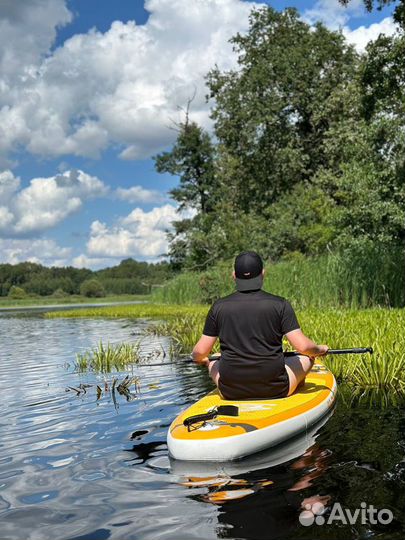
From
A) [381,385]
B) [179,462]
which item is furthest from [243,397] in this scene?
[381,385]

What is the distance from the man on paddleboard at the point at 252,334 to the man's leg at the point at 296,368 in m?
0.33

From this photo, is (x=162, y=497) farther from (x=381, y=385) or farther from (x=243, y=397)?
(x=381, y=385)

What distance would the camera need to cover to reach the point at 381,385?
8.46 metres

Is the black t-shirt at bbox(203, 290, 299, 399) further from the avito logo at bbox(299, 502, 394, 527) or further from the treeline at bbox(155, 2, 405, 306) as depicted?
the treeline at bbox(155, 2, 405, 306)

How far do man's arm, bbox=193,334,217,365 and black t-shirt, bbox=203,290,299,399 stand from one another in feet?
0.38

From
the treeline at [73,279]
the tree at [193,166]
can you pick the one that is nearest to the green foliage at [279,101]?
the tree at [193,166]

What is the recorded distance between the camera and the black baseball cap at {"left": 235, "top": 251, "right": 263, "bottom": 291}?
231 inches

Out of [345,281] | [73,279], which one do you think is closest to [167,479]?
[345,281]

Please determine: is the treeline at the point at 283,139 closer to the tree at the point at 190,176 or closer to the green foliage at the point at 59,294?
the tree at the point at 190,176

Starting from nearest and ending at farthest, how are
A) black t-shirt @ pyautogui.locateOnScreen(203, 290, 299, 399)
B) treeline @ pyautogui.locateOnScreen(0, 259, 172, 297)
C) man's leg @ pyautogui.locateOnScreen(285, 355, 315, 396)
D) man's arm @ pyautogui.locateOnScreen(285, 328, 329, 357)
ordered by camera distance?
black t-shirt @ pyautogui.locateOnScreen(203, 290, 299, 399) → man's arm @ pyautogui.locateOnScreen(285, 328, 329, 357) → man's leg @ pyautogui.locateOnScreen(285, 355, 315, 396) → treeline @ pyautogui.locateOnScreen(0, 259, 172, 297)

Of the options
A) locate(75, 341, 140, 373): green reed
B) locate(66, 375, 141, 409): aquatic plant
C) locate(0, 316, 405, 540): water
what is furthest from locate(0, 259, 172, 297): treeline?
locate(0, 316, 405, 540): water

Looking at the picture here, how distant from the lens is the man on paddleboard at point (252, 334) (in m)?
5.80

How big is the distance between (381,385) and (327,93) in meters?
30.8

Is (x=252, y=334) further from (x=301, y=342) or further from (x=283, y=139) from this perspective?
(x=283, y=139)
